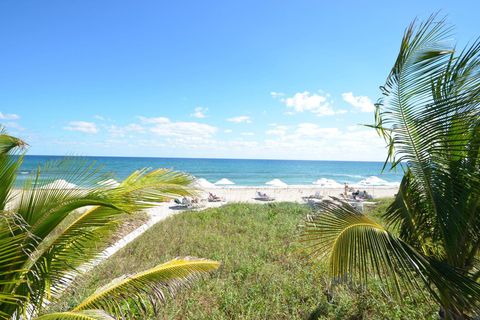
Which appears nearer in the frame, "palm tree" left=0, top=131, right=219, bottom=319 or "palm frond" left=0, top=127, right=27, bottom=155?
"palm tree" left=0, top=131, right=219, bottom=319

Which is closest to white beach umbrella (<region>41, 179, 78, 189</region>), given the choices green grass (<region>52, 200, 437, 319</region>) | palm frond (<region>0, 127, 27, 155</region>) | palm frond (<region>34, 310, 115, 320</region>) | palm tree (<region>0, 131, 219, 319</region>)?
palm tree (<region>0, 131, 219, 319</region>)

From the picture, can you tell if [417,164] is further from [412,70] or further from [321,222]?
[321,222]

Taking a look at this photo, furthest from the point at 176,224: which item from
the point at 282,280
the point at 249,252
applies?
the point at 282,280

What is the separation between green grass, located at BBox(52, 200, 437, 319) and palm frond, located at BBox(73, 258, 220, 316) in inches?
31.9

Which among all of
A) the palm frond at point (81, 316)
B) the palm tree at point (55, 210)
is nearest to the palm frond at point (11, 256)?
the palm tree at point (55, 210)

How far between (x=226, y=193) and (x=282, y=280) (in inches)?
782

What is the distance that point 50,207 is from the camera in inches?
86.5

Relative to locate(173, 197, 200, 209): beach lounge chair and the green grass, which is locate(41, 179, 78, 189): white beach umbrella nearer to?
the green grass

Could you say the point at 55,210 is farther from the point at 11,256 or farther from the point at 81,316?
the point at 81,316

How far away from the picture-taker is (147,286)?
288cm

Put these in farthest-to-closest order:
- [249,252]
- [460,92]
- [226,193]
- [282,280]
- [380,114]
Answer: [226,193]
[249,252]
[282,280]
[380,114]
[460,92]

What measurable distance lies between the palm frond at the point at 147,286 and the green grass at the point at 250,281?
81cm

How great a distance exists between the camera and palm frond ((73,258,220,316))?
105 inches

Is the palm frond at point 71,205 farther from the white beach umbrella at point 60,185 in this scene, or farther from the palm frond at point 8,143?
the palm frond at point 8,143
